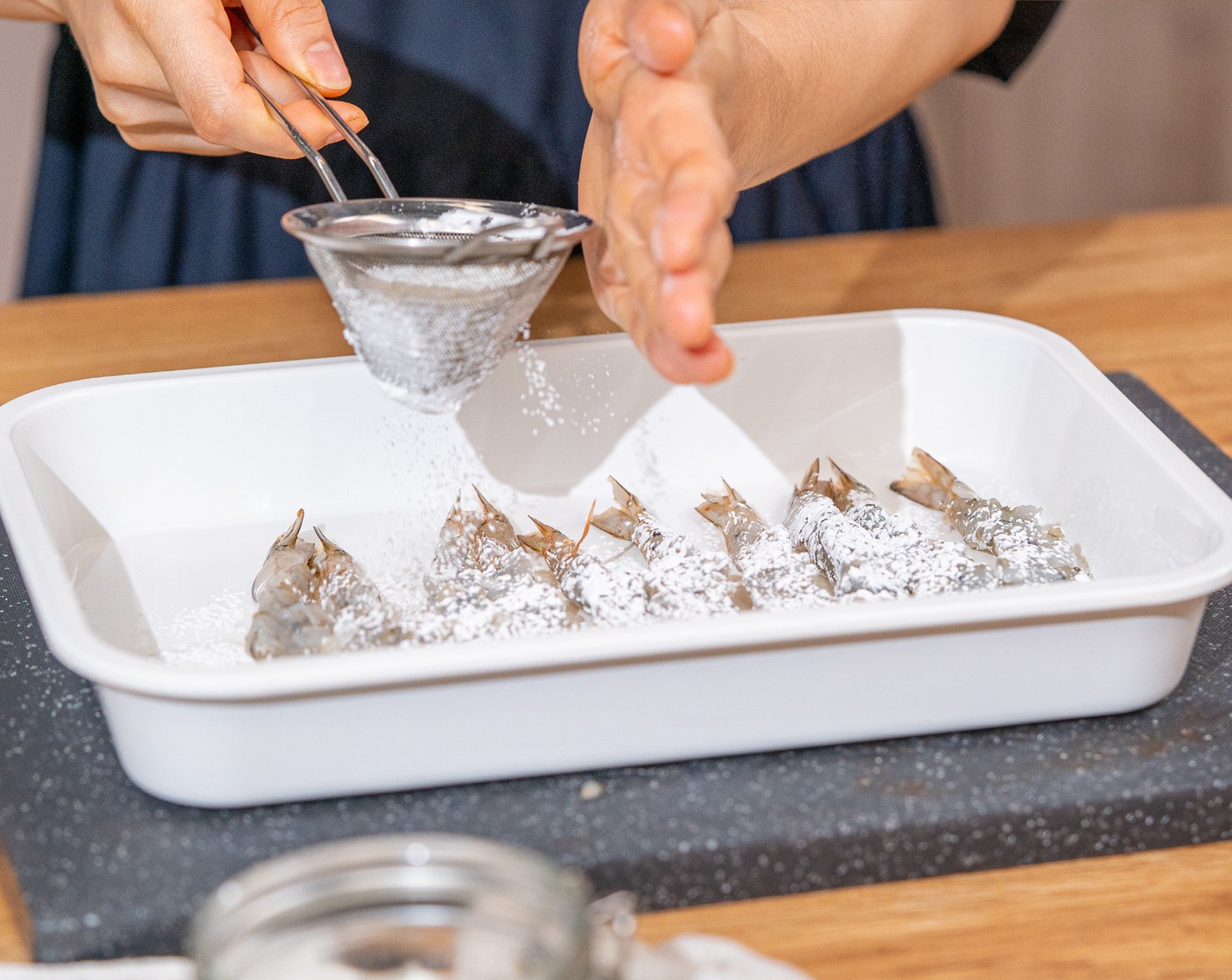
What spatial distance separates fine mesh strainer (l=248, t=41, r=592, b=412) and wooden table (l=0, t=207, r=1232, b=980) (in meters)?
0.39

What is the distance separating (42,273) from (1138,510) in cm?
137

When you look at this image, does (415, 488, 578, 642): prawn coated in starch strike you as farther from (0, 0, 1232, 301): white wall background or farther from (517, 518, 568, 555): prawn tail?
(0, 0, 1232, 301): white wall background

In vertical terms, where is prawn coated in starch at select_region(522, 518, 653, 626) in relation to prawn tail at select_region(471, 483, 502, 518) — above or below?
above

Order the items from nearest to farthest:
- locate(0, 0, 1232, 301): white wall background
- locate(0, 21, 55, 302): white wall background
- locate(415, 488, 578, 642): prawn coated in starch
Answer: locate(415, 488, 578, 642): prawn coated in starch → locate(0, 21, 55, 302): white wall background → locate(0, 0, 1232, 301): white wall background

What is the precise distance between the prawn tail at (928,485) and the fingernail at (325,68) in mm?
539

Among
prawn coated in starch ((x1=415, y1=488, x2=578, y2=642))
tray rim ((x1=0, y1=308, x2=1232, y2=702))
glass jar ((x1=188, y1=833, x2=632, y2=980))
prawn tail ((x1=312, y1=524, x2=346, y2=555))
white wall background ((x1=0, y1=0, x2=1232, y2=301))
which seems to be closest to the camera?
glass jar ((x1=188, y1=833, x2=632, y2=980))

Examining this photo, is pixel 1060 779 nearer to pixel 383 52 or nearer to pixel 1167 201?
pixel 383 52

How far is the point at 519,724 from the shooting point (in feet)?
2.36

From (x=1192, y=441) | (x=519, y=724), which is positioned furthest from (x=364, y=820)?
(x=1192, y=441)

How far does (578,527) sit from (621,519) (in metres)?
0.04

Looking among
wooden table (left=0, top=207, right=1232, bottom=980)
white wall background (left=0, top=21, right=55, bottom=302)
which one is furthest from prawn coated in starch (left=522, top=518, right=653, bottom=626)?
white wall background (left=0, top=21, right=55, bottom=302)

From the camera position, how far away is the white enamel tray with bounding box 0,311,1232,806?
0.70 metres

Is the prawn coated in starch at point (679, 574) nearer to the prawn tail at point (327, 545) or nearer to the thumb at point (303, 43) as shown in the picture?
the prawn tail at point (327, 545)

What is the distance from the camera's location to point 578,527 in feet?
3.48
